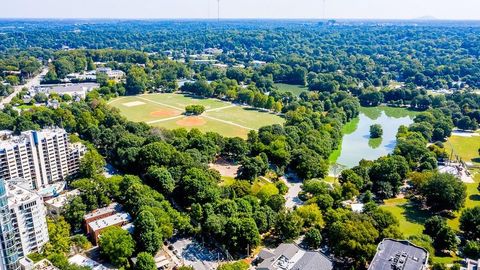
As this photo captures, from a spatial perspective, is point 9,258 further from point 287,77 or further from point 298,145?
point 287,77

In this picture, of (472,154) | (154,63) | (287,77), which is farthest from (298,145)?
(154,63)

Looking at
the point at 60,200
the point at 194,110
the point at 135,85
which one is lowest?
the point at 194,110

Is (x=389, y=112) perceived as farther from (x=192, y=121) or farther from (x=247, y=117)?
(x=192, y=121)

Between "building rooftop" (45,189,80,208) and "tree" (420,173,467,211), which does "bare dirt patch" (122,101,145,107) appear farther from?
"tree" (420,173,467,211)

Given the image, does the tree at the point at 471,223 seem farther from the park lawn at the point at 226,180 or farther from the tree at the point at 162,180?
the tree at the point at 162,180

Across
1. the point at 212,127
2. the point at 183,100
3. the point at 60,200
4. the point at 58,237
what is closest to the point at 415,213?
the point at 58,237

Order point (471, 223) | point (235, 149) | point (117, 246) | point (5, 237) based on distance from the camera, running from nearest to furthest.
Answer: point (5, 237), point (117, 246), point (471, 223), point (235, 149)

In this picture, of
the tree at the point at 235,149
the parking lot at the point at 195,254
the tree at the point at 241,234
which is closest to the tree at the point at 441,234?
the tree at the point at 241,234
